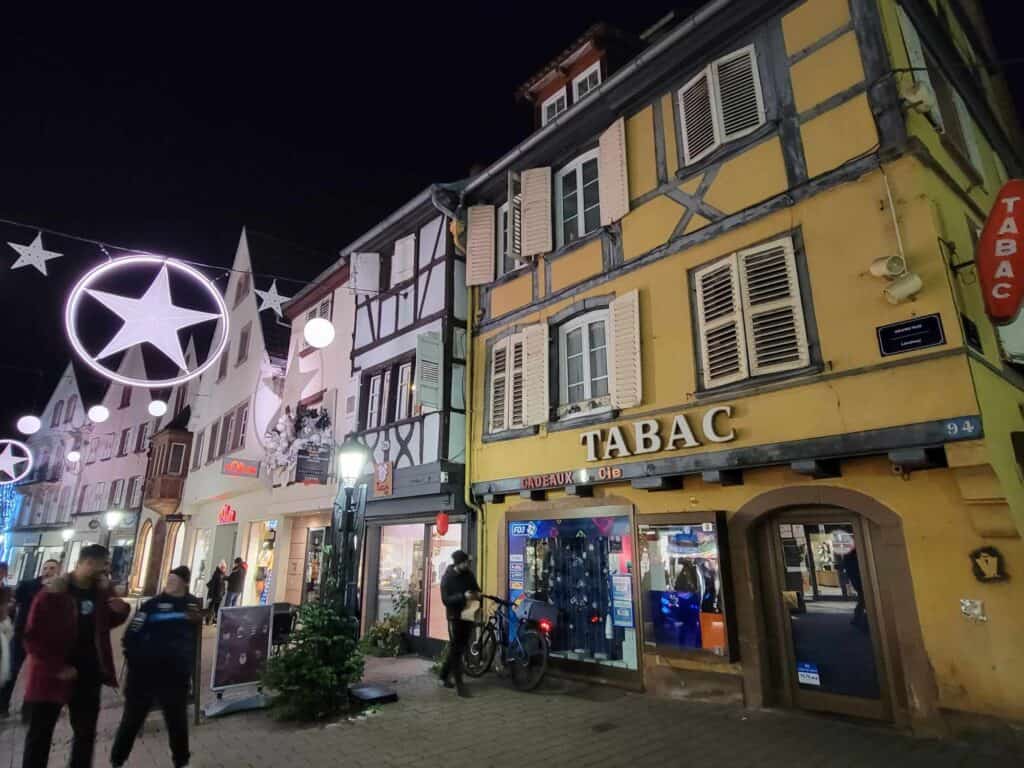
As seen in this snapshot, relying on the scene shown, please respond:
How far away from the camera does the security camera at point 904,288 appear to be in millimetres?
5297

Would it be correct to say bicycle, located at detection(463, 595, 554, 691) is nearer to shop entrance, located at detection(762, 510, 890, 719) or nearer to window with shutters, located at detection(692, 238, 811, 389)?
shop entrance, located at detection(762, 510, 890, 719)

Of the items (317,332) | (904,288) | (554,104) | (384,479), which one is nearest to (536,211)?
(554,104)

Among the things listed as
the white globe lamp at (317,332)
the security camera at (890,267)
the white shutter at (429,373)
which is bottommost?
the security camera at (890,267)

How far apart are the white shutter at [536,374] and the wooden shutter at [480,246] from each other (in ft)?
6.31

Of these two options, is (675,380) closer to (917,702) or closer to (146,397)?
(917,702)

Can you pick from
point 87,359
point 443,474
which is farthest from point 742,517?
point 87,359

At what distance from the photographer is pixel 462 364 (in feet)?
35.9

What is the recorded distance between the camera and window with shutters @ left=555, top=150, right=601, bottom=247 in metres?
9.25

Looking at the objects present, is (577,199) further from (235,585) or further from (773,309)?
(235,585)

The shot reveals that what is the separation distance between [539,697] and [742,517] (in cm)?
347

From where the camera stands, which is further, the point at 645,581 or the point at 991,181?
the point at 991,181

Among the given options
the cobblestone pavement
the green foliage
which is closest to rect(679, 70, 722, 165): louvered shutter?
the cobblestone pavement

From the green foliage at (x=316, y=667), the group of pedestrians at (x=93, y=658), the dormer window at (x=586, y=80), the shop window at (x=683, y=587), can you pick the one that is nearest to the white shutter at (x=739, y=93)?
the dormer window at (x=586, y=80)

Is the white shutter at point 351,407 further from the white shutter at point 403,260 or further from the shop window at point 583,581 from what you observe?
the shop window at point 583,581
